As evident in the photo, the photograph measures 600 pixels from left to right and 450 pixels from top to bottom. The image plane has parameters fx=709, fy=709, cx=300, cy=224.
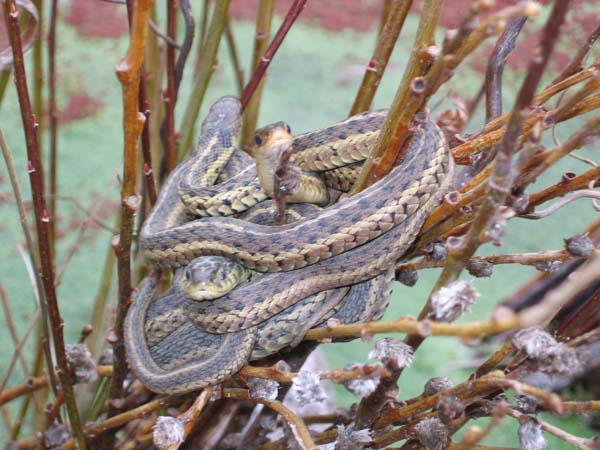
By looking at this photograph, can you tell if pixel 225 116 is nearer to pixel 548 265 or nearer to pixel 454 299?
pixel 548 265

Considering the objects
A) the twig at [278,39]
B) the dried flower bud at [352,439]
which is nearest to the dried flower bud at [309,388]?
the dried flower bud at [352,439]

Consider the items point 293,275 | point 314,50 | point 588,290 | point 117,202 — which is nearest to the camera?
point 293,275

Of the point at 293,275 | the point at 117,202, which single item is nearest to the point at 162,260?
the point at 293,275

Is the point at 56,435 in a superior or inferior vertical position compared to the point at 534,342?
inferior

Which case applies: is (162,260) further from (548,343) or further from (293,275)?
(548,343)

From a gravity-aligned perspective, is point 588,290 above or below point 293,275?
below

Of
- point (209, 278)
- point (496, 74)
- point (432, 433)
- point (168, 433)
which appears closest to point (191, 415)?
point (168, 433)

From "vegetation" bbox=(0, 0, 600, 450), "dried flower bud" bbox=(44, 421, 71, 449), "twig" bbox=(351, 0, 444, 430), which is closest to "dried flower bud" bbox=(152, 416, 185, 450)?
"vegetation" bbox=(0, 0, 600, 450)
